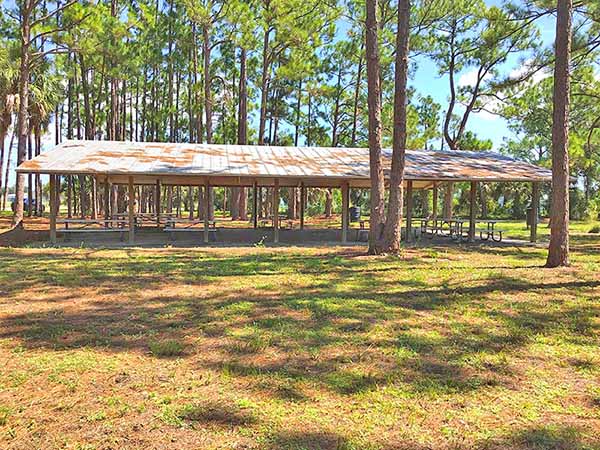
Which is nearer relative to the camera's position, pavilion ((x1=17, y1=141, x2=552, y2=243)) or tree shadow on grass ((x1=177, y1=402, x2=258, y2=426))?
tree shadow on grass ((x1=177, y1=402, x2=258, y2=426))

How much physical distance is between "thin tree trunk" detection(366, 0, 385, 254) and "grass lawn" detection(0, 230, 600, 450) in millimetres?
2899

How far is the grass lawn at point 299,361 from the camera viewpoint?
106 inches

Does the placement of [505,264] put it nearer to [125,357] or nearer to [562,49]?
[562,49]

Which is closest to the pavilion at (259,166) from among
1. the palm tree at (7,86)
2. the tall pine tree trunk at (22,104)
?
the tall pine tree trunk at (22,104)

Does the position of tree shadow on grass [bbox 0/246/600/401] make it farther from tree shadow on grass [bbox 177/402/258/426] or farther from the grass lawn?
tree shadow on grass [bbox 177/402/258/426]

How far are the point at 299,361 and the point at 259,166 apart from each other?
405 inches

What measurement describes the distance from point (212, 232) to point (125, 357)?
1075 centimetres

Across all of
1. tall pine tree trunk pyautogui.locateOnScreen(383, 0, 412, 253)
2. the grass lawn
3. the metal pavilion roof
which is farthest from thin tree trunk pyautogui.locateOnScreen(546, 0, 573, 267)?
the metal pavilion roof

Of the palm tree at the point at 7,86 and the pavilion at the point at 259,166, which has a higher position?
the palm tree at the point at 7,86

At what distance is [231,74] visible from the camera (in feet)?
95.3

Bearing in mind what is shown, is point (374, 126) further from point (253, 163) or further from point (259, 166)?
point (253, 163)

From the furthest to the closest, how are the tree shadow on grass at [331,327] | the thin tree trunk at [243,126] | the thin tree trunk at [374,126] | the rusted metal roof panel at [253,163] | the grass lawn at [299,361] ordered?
the thin tree trunk at [243,126]
the rusted metal roof panel at [253,163]
the thin tree trunk at [374,126]
the tree shadow on grass at [331,327]
the grass lawn at [299,361]

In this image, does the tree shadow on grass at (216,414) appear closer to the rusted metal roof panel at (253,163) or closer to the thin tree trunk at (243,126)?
the rusted metal roof panel at (253,163)

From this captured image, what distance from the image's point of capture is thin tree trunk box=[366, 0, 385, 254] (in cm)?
1000
